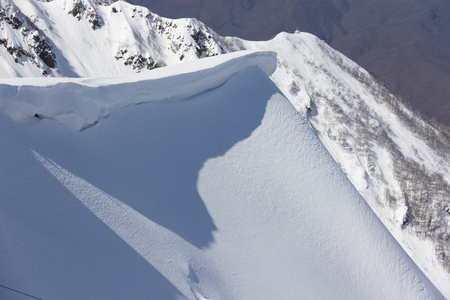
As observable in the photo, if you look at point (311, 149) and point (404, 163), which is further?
point (404, 163)

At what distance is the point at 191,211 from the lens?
362 inches

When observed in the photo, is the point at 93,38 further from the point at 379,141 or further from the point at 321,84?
the point at 379,141

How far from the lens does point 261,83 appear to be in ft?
37.2

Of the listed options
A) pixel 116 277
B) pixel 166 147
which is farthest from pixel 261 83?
pixel 116 277

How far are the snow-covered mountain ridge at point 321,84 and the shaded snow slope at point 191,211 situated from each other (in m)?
24.4

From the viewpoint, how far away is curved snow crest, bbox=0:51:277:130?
8688mm

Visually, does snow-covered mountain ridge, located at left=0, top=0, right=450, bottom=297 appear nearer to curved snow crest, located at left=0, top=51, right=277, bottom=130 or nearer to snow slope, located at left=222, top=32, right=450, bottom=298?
snow slope, located at left=222, top=32, right=450, bottom=298

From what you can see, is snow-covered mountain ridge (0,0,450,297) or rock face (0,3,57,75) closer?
snow-covered mountain ridge (0,0,450,297)

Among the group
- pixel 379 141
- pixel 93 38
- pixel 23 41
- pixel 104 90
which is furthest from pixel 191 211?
pixel 93 38

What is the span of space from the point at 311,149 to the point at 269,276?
10.0 feet

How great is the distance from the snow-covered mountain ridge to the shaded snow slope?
24.4m

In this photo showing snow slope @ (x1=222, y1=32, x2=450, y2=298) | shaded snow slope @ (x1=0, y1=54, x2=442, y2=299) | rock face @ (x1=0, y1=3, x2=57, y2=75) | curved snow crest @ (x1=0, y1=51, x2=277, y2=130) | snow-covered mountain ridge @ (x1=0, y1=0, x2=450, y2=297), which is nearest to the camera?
shaded snow slope @ (x1=0, y1=54, x2=442, y2=299)

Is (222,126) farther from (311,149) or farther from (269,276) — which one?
(269,276)

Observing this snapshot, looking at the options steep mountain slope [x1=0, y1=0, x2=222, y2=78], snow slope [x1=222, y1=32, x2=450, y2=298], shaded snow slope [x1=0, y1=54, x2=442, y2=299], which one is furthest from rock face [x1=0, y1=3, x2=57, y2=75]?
shaded snow slope [x1=0, y1=54, x2=442, y2=299]
